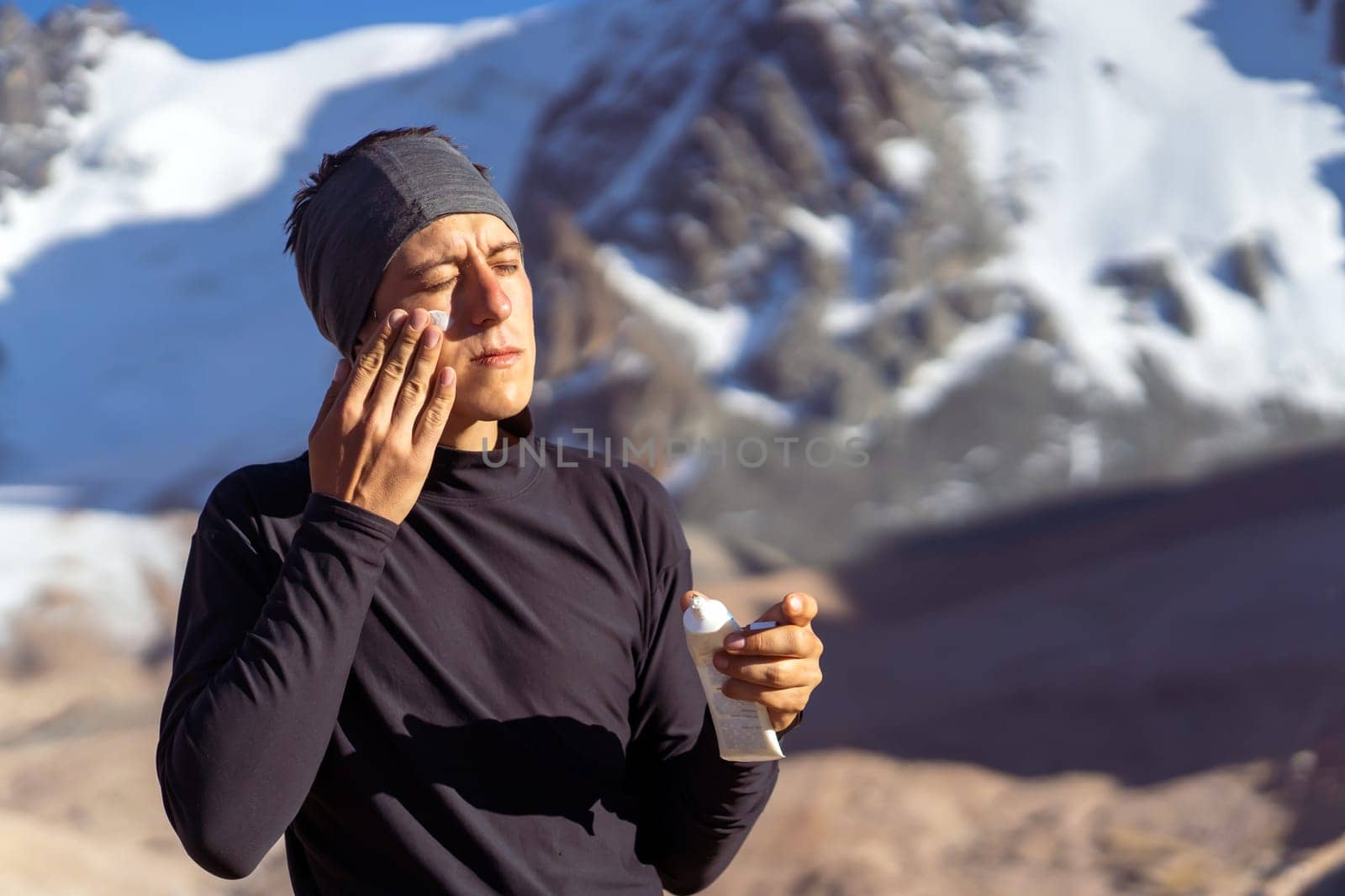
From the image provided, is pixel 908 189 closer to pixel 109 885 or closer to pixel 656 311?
pixel 656 311

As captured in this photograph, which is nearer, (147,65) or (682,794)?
(682,794)

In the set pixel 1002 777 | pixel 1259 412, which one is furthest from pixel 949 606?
pixel 1259 412

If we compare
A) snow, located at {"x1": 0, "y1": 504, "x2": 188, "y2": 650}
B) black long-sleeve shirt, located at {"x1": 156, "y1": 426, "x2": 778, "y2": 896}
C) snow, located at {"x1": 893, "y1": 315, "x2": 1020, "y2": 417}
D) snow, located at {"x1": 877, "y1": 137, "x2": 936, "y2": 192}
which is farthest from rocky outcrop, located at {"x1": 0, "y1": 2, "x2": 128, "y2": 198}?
black long-sleeve shirt, located at {"x1": 156, "y1": 426, "x2": 778, "y2": 896}

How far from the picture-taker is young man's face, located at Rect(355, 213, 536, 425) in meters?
0.92

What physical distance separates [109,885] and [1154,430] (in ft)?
11.3

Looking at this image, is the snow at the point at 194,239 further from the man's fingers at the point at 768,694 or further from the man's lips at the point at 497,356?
the man's fingers at the point at 768,694

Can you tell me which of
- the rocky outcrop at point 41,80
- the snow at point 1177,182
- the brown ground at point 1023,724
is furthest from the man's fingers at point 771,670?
the rocky outcrop at point 41,80

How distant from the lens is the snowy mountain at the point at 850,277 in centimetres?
453

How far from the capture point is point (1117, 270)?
484 centimetres

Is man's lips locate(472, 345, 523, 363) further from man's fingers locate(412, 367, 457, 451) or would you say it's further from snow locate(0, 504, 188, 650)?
snow locate(0, 504, 188, 650)

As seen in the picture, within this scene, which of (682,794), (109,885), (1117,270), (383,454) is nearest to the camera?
(383,454)

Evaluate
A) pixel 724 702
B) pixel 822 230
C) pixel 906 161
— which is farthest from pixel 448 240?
pixel 906 161

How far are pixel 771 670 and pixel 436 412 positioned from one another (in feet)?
0.88

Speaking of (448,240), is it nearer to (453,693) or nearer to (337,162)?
(337,162)
